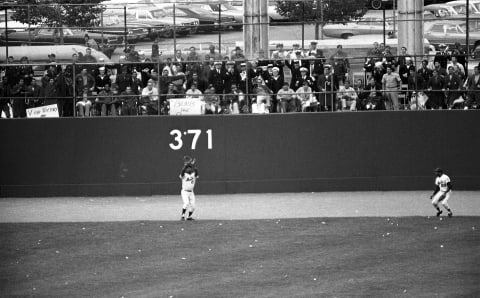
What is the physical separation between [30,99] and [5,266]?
30.2 ft

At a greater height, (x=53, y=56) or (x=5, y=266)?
(x=53, y=56)

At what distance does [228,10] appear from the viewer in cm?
3203

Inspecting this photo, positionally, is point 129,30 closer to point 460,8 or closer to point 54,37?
point 54,37

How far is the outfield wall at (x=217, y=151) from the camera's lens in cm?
3056

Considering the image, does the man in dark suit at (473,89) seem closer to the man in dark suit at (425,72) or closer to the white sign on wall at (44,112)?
the man in dark suit at (425,72)

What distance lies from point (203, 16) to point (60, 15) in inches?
164

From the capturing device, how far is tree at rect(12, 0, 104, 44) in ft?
102

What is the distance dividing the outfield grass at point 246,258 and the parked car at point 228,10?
7.60 meters

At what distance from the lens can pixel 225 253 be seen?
76.2ft

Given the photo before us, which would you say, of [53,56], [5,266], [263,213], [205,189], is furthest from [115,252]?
[53,56]

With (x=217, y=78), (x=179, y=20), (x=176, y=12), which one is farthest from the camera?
(x=176, y=12)

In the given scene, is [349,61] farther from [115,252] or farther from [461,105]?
[115,252]

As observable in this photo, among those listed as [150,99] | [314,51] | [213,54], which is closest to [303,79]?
[314,51]

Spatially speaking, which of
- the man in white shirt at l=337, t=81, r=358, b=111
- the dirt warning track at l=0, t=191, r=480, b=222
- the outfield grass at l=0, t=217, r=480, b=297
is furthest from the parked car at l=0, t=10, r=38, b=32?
the man in white shirt at l=337, t=81, r=358, b=111
